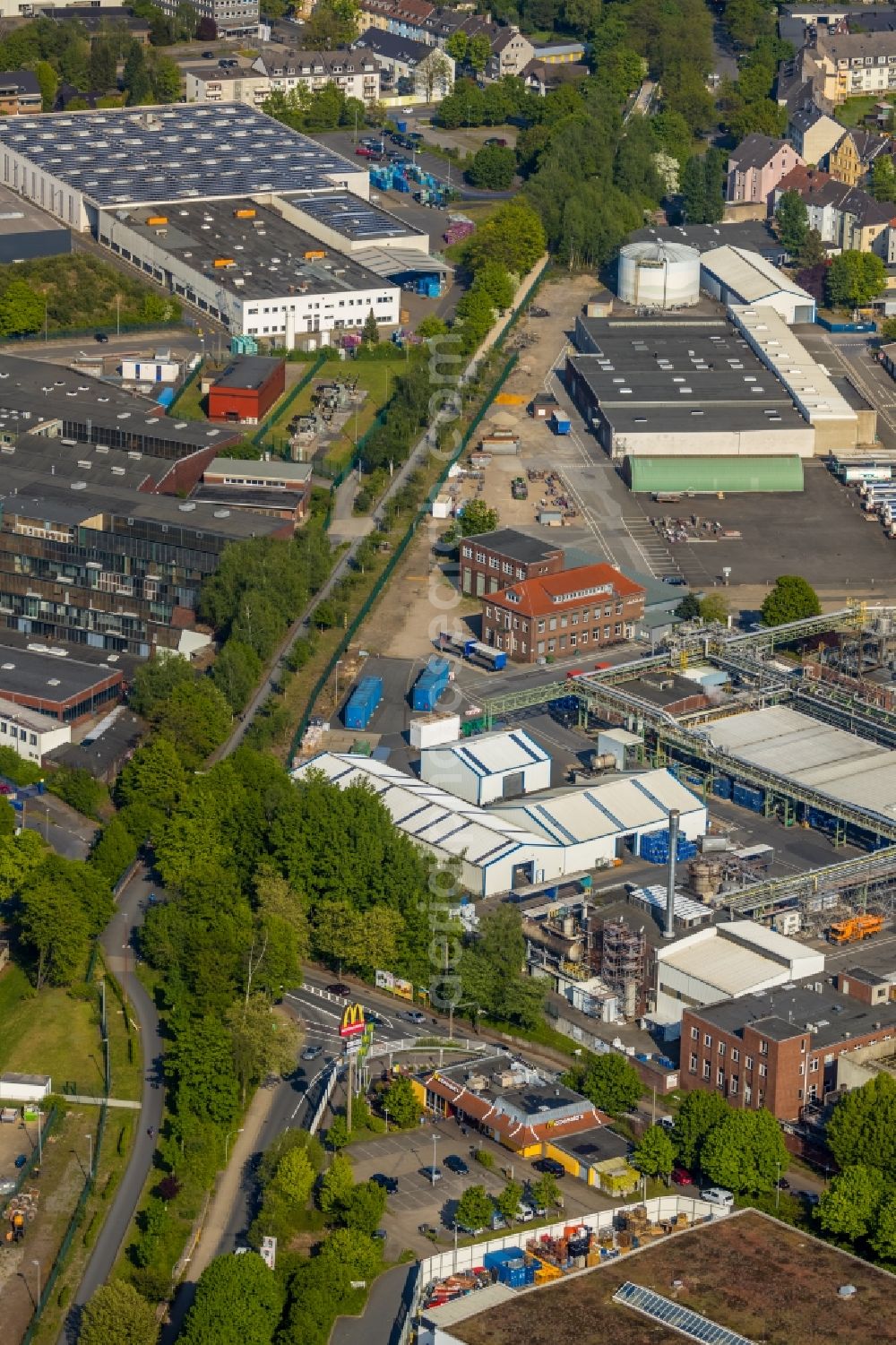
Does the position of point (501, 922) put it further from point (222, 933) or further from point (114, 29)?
point (114, 29)

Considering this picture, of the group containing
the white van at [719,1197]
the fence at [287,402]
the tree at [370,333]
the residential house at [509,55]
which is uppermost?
the residential house at [509,55]

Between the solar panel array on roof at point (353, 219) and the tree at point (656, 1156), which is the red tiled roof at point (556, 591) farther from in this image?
the solar panel array on roof at point (353, 219)

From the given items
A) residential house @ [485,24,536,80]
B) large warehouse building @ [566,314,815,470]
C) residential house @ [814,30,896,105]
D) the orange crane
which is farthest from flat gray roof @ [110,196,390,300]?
the orange crane

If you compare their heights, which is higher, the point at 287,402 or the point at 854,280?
the point at 854,280

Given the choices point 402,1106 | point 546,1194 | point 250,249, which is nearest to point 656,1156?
point 546,1194

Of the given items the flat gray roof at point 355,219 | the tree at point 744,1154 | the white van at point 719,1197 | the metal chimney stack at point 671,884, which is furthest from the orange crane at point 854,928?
the flat gray roof at point 355,219

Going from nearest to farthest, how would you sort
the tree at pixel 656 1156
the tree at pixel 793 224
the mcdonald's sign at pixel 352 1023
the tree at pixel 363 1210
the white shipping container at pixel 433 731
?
the tree at pixel 363 1210 → the tree at pixel 656 1156 → the mcdonald's sign at pixel 352 1023 → the white shipping container at pixel 433 731 → the tree at pixel 793 224

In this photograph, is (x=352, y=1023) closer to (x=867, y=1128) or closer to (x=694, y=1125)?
(x=694, y=1125)
